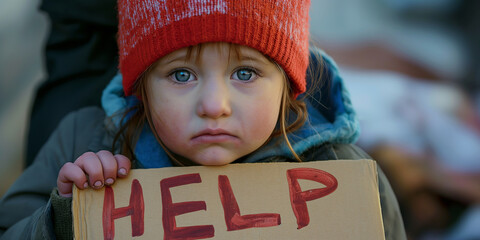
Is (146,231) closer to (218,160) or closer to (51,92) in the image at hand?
(218,160)

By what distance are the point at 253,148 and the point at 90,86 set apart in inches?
26.3

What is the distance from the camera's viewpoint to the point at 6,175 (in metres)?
2.13

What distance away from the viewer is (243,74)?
1.02 meters

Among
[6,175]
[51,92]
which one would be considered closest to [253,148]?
[51,92]

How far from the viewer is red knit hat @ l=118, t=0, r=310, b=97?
987 millimetres

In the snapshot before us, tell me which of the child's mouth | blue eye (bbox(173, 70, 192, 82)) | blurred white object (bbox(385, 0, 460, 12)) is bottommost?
the child's mouth

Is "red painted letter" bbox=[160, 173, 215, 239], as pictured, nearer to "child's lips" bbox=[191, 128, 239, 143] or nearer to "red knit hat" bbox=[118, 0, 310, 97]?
"child's lips" bbox=[191, 128, 239, 143]

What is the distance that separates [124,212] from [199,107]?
0.76 ft

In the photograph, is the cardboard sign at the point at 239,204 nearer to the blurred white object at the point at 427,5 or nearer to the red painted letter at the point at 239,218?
the red painted letter at the point at 239,218

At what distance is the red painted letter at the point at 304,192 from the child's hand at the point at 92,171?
0.31 meters

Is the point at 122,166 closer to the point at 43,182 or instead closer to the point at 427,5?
the point at 43,182

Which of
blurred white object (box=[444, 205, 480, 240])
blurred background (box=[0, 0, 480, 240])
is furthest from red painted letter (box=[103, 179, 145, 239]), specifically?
blurred white object (box=[444, 205, 480, 240])

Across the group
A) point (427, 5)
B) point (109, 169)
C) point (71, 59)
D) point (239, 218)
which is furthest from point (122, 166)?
point (427, 5)

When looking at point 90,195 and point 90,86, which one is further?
point 90,86
